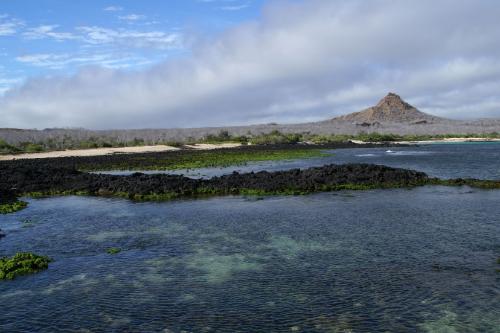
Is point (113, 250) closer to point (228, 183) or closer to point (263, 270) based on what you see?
point (263, 270)

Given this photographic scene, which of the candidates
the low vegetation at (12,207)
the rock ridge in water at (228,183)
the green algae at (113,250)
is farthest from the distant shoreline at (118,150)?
the green algae at (113,250)

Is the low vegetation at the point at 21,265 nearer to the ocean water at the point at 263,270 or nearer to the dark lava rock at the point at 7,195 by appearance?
the ocean water at the point at 263,270

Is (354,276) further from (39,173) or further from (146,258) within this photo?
(39,173)

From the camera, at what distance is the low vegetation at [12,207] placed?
104ft

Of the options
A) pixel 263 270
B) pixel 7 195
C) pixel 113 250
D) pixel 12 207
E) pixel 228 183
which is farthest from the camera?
pixel 228 183

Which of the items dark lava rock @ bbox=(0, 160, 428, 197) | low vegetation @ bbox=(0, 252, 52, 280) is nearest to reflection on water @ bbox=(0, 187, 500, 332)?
low vegetation @ bbox=(0, 252, 52, 280)

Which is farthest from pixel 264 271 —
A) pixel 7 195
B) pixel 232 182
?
pixel 7 195

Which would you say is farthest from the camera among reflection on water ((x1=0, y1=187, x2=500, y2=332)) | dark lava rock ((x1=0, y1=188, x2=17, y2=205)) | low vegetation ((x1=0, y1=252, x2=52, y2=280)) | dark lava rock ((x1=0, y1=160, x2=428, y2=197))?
dark lava rock ((x1=0, y1=160, x2=428, y2=197))

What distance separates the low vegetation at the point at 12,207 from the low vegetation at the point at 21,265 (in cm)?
1437

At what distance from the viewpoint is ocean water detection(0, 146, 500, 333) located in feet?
42.0

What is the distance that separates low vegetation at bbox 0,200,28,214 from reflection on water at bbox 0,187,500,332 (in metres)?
2.51

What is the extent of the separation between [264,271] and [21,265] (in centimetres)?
966

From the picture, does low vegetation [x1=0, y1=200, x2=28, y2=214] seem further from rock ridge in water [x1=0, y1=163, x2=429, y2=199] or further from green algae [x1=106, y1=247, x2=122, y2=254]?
green algae [x1=106, y1=247, x2=122, y2=254]

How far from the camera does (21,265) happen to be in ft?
58.4
